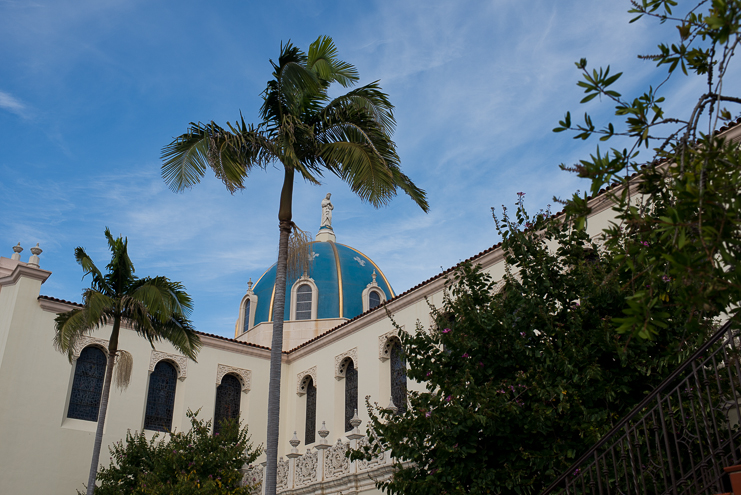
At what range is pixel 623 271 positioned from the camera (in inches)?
230

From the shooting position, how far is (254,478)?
16.1 m

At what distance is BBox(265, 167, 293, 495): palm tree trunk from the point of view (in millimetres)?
8789

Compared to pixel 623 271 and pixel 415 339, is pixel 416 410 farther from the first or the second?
pixel 623 271

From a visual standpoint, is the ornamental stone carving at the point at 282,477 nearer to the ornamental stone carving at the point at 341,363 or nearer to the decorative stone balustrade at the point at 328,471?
the decorative stone balustrade at the point at 328,471

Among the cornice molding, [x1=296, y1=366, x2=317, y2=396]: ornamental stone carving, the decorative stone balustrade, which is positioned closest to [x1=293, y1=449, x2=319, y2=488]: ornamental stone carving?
the decorative stone balustrade

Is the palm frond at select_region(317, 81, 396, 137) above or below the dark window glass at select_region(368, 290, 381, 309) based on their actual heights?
below

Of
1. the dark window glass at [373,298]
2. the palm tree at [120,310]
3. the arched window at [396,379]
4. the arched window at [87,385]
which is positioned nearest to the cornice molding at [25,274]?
the arched window at [87,385]

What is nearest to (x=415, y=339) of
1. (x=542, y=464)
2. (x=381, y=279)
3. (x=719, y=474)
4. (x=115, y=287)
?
(x=542, y=464)

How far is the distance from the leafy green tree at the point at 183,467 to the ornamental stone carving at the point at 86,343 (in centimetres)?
331

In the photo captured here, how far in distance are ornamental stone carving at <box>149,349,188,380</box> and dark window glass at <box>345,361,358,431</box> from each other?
202 inches

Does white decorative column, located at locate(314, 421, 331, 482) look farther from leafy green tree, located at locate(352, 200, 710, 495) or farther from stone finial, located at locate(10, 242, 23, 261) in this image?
stone finial, located at locate(10, 242, 23, 261)

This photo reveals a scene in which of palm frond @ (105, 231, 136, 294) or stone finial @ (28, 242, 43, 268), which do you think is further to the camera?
stone finial @ (28, 242, 43, 268)

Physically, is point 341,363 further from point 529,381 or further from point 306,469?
point 529,381

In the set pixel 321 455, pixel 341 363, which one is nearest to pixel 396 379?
pixel 341 363
